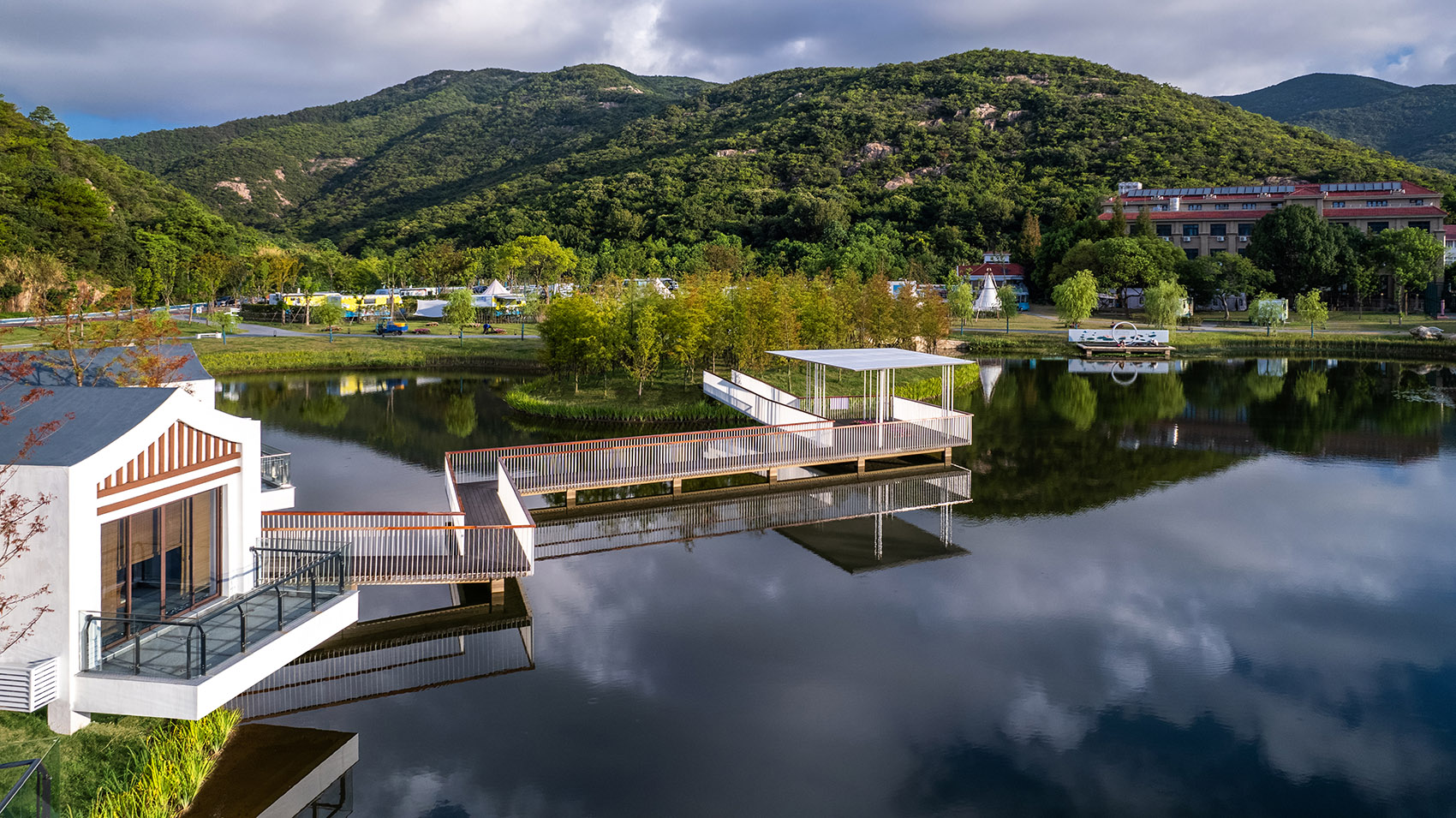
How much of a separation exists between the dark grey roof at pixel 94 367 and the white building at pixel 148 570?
4.47 meters

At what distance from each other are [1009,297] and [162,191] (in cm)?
7605

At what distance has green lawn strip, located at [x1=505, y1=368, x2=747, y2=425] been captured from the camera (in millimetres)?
30500

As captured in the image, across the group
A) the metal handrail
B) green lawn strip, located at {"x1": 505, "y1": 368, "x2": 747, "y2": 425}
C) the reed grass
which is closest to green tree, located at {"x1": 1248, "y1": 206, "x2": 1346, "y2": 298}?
green lawn strip, located at {"x1": 505, "y1": 368, "x2": 747, "y2": 425}

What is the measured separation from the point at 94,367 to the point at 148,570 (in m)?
7.30

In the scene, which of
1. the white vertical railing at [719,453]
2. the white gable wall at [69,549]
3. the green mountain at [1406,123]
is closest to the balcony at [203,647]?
the white gable wall at [69,549]

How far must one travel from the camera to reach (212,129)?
15312 cm

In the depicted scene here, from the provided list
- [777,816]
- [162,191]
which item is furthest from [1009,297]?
[162,191]

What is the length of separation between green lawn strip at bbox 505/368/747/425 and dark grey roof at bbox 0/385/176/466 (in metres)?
19.8

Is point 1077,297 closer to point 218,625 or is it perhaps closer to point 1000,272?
point 1000,272

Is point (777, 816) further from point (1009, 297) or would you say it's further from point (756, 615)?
point (1009, 297)

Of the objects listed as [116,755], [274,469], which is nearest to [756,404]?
[274,469]

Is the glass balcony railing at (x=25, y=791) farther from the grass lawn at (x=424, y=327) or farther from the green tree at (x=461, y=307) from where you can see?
the grass lawn at (x=424, y=327)

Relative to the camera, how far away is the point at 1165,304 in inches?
2282

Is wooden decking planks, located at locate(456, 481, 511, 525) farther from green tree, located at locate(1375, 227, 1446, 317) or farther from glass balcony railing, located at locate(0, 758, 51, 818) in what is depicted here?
green tree, located at locate(1375, 227, 1446, 317)
